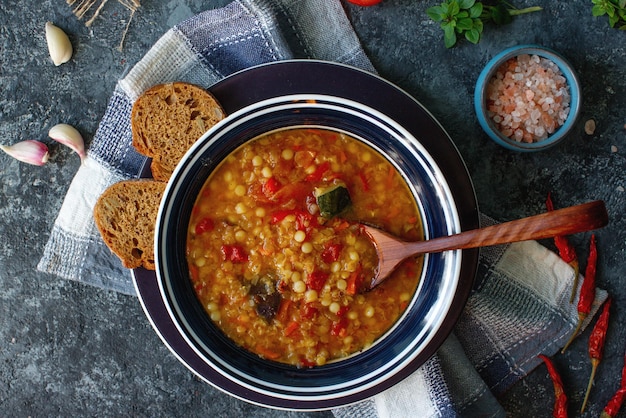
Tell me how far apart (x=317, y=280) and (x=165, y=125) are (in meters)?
1.30

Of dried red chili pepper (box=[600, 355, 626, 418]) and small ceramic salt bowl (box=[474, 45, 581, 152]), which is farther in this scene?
dried red chili pepper (box=[600, 355, 626, 418])

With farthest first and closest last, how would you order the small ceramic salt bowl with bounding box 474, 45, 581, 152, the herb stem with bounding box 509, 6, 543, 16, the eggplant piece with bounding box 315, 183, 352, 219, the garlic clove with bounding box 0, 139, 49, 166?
the garlic clove with bounding box 0, 139, 49, 166, the herb stem with bounding box 509, 6, 543, 16, the small ceramic salt bowl with bounding box 474, 45, 581, 152, the eggplant piece with bounding box 315, 183, 352, 219

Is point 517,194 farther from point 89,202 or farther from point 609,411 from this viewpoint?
point 89,202

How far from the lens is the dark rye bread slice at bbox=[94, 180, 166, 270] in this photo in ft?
11.7

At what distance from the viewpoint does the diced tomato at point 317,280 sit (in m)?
Result: 3.38

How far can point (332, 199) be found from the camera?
3262 mm

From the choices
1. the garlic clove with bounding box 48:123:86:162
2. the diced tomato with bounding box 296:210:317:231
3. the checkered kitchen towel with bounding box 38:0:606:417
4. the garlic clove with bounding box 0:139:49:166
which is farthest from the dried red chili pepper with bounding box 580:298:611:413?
the garlic clove with bounding box 0:139:49:166

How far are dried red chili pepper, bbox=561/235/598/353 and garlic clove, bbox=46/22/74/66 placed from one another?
3.68 m

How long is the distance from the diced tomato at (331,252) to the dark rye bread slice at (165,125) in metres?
1.00

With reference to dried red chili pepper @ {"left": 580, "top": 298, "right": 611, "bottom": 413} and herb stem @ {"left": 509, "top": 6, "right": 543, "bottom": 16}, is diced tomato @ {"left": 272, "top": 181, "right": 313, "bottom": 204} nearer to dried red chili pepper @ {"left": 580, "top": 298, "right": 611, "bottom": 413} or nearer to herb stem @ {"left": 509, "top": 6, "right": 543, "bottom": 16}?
herb stem @ {"left": 509, "top": 6, "right": 543, "bottom": 16}

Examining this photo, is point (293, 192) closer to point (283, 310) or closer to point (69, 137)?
point (283, 310)

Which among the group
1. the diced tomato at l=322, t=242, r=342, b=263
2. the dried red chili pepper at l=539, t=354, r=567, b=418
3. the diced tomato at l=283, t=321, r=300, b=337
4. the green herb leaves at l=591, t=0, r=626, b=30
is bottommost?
the dried red chili pepper at l=539, t=354, r=567, b=418

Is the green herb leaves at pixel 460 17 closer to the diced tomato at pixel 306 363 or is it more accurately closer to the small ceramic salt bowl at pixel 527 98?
the small ceramic salt bowl at pixel 527 98

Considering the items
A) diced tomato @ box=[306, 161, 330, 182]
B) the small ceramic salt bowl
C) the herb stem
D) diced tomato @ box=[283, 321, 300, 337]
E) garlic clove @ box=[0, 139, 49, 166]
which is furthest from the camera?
garlic clove @ box=[0, 139, 49, 166]
